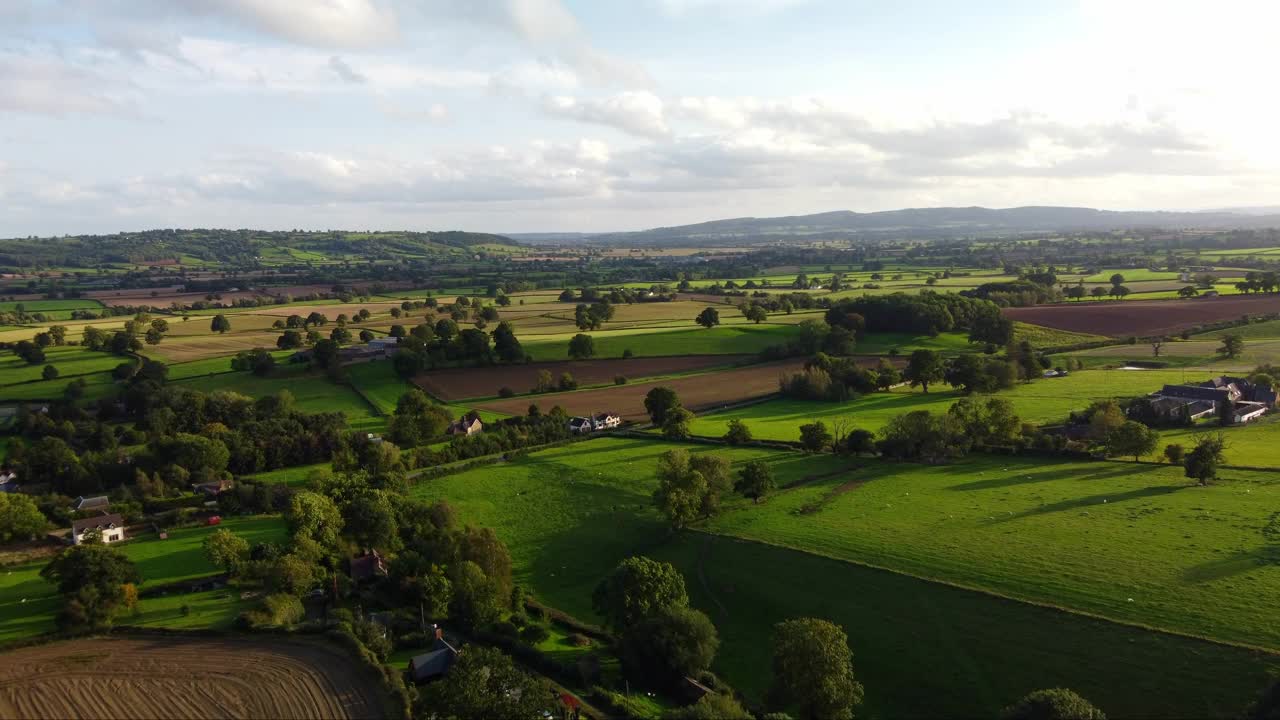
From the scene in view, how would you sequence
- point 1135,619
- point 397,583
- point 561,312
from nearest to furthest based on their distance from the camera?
point 1135,619, point 397,583, point 561,312

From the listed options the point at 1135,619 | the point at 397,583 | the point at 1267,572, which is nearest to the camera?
the point at 1135,619

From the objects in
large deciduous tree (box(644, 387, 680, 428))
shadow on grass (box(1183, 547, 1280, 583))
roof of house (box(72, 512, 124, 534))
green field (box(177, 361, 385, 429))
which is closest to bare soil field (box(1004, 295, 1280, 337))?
large deciduous tree (box(644, 387, 680, 428))

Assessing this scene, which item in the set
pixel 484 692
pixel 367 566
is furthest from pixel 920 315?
pixel 484 692

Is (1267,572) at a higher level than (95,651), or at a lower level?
higher

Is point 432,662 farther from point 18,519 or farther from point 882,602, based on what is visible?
point 18,519

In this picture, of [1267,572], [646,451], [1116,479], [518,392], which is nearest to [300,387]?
[518,392]

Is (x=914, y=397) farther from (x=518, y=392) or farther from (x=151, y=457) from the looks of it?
(x=151, y=457)

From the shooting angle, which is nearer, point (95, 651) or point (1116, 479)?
point (95, 651)
